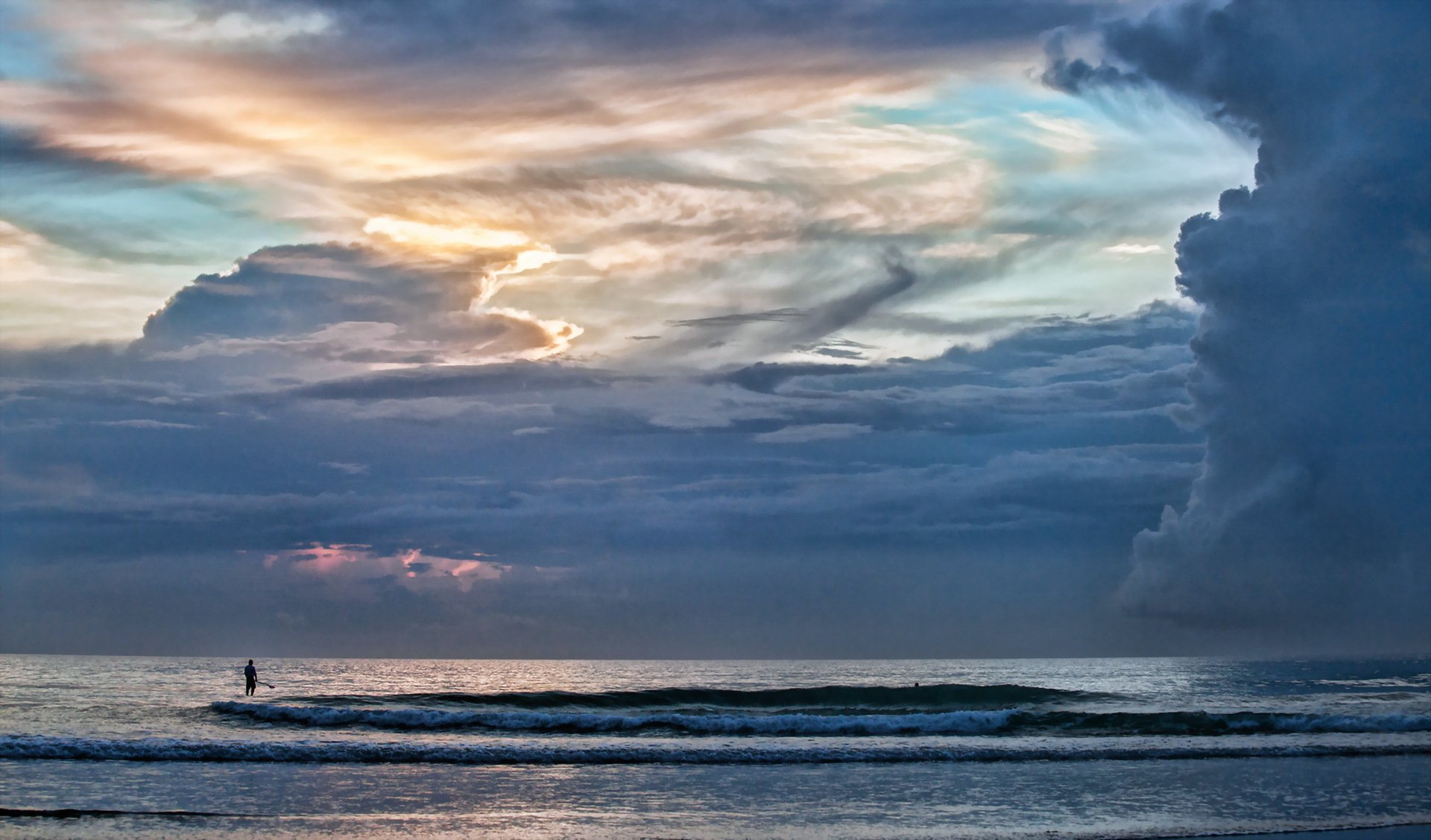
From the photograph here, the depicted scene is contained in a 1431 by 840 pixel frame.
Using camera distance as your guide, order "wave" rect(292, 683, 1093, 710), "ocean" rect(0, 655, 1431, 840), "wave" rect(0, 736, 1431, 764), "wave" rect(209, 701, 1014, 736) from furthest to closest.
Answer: "wave" rect(292, 683, 1093, 710) < "wave" rect(209, 701, 1014, 736) < "wave" rect(0, 736, 1431, 764) < "ocean" rect(0, 655, 1431, 840)

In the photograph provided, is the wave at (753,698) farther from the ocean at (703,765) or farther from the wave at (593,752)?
the wave at (593,752)

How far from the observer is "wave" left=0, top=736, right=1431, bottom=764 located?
27953 millimetres

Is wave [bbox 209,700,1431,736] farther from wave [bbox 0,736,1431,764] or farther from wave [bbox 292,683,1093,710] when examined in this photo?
wave [bbox 292,683,1093,710]

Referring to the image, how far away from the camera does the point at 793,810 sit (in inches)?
811

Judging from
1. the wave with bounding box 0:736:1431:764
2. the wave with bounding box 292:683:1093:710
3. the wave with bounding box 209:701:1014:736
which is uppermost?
the wave with bounding box 0:736:1431:764

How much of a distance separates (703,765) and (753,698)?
24.1 meters

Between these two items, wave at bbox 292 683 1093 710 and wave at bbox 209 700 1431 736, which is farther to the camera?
wave at bbox 292 683 1093 710

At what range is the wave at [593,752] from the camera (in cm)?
2795

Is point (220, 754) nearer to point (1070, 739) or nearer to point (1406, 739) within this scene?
point (1070, 739)

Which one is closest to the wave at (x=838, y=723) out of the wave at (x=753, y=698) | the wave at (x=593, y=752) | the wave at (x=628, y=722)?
the wave at (x=628, y=722)

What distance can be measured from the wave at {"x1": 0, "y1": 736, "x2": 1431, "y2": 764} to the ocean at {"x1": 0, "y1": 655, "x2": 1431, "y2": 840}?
0.37 feet

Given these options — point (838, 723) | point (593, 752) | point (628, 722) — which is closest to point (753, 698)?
point (838, 723)

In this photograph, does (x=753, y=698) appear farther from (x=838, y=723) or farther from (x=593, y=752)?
(x=593, y=752)

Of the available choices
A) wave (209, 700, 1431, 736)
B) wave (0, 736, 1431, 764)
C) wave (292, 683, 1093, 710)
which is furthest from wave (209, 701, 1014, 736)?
wave (292, 683, 1093, 710)
